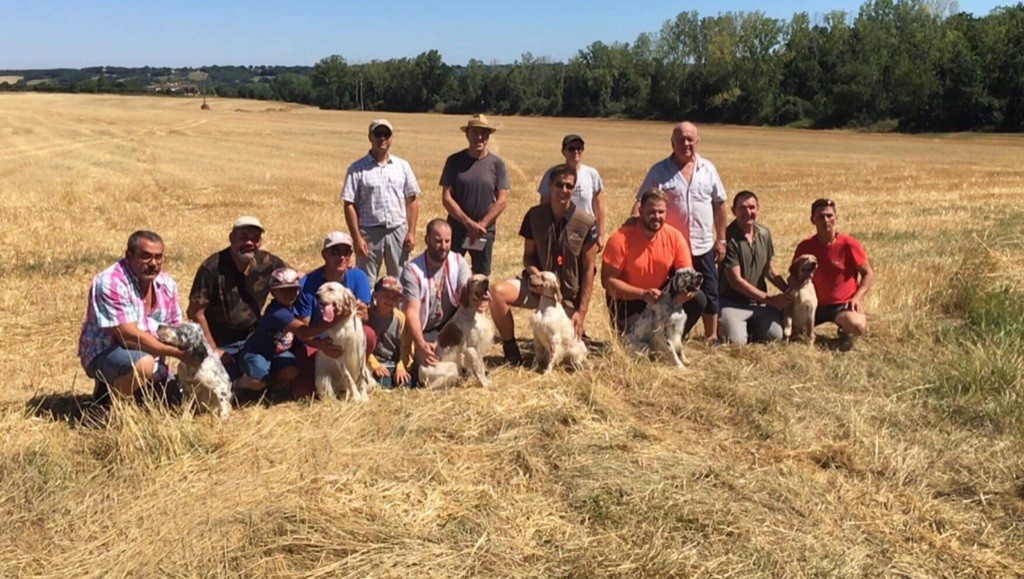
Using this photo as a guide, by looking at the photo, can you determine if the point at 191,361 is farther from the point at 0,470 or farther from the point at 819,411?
the point at 819,411

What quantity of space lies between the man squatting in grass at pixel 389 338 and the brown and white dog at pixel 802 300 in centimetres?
320

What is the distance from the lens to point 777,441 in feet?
15.2

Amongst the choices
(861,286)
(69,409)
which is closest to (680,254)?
(861,286)

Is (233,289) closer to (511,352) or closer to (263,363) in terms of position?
(263,363)

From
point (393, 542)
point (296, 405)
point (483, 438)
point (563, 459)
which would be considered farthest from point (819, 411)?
point (296, 405)

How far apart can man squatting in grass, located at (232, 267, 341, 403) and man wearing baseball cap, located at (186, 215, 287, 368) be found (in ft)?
0.51

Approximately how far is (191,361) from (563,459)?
2.38 meters

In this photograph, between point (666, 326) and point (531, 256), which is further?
point (531, 256)

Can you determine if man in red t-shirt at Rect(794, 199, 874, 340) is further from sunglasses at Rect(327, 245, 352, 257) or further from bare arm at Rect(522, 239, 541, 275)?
sunglasses at Rect(327, 245, 352, 257)

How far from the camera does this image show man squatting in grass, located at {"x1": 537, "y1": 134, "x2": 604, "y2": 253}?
22.6 ft

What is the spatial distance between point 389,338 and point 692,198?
2.73m

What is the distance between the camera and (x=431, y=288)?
234 inches

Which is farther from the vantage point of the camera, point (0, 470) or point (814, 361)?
point (814, 361)

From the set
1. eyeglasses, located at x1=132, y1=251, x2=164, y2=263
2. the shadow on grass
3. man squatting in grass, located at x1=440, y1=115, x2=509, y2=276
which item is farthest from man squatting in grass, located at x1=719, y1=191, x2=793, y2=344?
the shadow on grass
